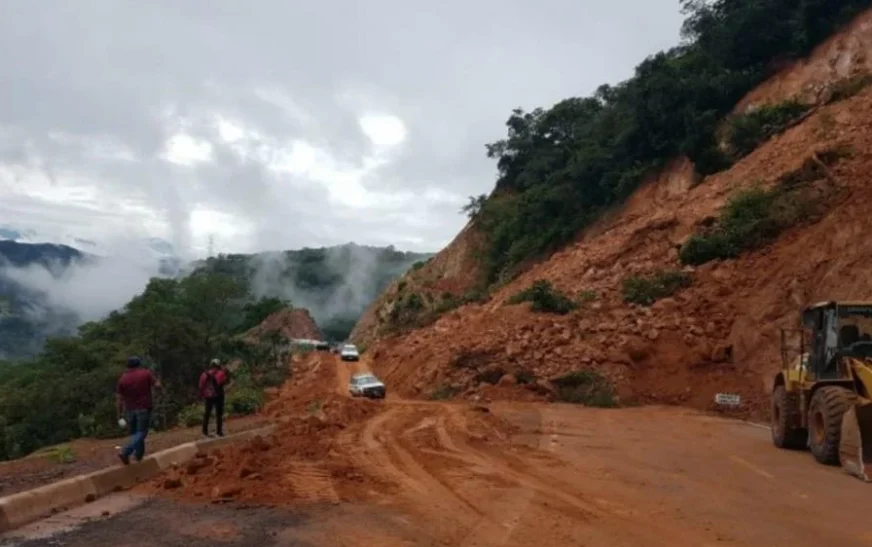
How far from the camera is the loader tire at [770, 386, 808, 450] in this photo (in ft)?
51.7

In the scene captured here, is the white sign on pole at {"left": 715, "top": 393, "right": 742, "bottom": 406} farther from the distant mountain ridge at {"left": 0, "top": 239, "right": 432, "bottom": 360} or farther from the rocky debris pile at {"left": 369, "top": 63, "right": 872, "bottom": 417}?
the distant mountain ridge at {"left": 0, "top": 239, "right": 432, "bottom": 360}

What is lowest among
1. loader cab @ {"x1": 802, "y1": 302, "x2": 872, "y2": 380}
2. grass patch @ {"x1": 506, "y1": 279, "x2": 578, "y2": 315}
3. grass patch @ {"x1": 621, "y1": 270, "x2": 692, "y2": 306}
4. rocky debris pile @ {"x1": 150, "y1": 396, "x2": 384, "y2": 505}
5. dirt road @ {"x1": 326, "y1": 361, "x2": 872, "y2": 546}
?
rocky debris pile @ {"x1": 150, "y1": 396, "x2": 384, "y2": 505}

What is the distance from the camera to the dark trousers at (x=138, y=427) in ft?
41.4

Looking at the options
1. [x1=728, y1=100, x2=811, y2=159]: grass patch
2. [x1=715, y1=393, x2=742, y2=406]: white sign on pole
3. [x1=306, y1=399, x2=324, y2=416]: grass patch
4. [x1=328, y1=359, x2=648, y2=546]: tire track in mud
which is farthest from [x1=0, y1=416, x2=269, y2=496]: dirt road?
[x1=728, y1=100, x2=811, y2=159]: grass patch

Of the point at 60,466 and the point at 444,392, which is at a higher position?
the point at 444,392

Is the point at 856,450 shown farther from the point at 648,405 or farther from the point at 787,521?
the point at 648,405

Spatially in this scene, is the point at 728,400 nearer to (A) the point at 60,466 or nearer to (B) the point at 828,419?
(B) the point at 828,419

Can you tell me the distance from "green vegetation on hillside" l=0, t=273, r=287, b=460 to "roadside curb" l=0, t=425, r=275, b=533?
13.8m

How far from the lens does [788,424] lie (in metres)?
15.8

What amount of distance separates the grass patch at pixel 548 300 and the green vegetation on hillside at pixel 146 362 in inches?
389

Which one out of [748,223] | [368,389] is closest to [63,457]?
[368,389]

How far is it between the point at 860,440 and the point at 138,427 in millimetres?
9639

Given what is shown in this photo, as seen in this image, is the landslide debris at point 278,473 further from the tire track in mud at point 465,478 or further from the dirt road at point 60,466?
the dirt road at point 60,466

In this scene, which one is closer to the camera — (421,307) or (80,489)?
(80,489)
